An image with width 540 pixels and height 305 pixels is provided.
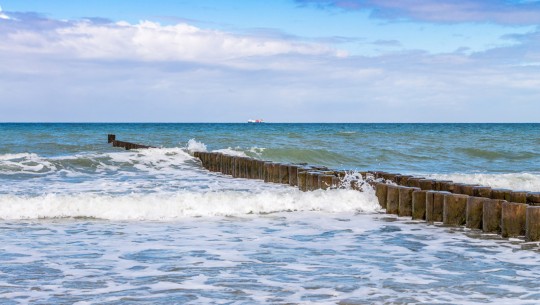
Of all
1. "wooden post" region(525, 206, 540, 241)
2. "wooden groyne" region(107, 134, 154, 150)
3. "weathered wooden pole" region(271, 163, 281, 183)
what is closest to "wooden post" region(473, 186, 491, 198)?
"wooden post" region(525, 206, 540, 241)

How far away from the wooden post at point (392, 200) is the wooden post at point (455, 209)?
3.48 feet

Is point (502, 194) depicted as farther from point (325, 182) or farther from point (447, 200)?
point (325, 182)

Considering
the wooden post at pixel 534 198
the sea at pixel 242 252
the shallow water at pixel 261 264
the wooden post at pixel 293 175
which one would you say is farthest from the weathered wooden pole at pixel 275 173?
the wooden post at pixel 534 198

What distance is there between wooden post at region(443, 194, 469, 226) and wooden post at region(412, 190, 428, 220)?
0.46 metres

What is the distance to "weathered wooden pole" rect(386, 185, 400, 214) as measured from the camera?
10.4 meters

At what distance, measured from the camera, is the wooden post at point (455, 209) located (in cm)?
915

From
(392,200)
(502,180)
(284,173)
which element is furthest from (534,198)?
(502,180)

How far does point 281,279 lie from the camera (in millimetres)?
6141

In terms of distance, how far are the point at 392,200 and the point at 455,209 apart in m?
1.34

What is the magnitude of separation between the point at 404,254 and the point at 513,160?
71.4ft

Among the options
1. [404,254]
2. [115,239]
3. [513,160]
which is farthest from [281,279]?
[513,160]

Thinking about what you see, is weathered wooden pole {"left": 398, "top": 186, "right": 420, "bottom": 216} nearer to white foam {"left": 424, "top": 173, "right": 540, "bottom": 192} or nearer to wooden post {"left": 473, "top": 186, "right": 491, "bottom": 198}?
wooden post {"left": 473, "top": 186, "right": 491, "bottom": 198}

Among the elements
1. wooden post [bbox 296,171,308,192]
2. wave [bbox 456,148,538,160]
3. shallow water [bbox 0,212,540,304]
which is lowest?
shallow water [bbox 0,212,540,304]

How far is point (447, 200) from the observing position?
30.6 ft
